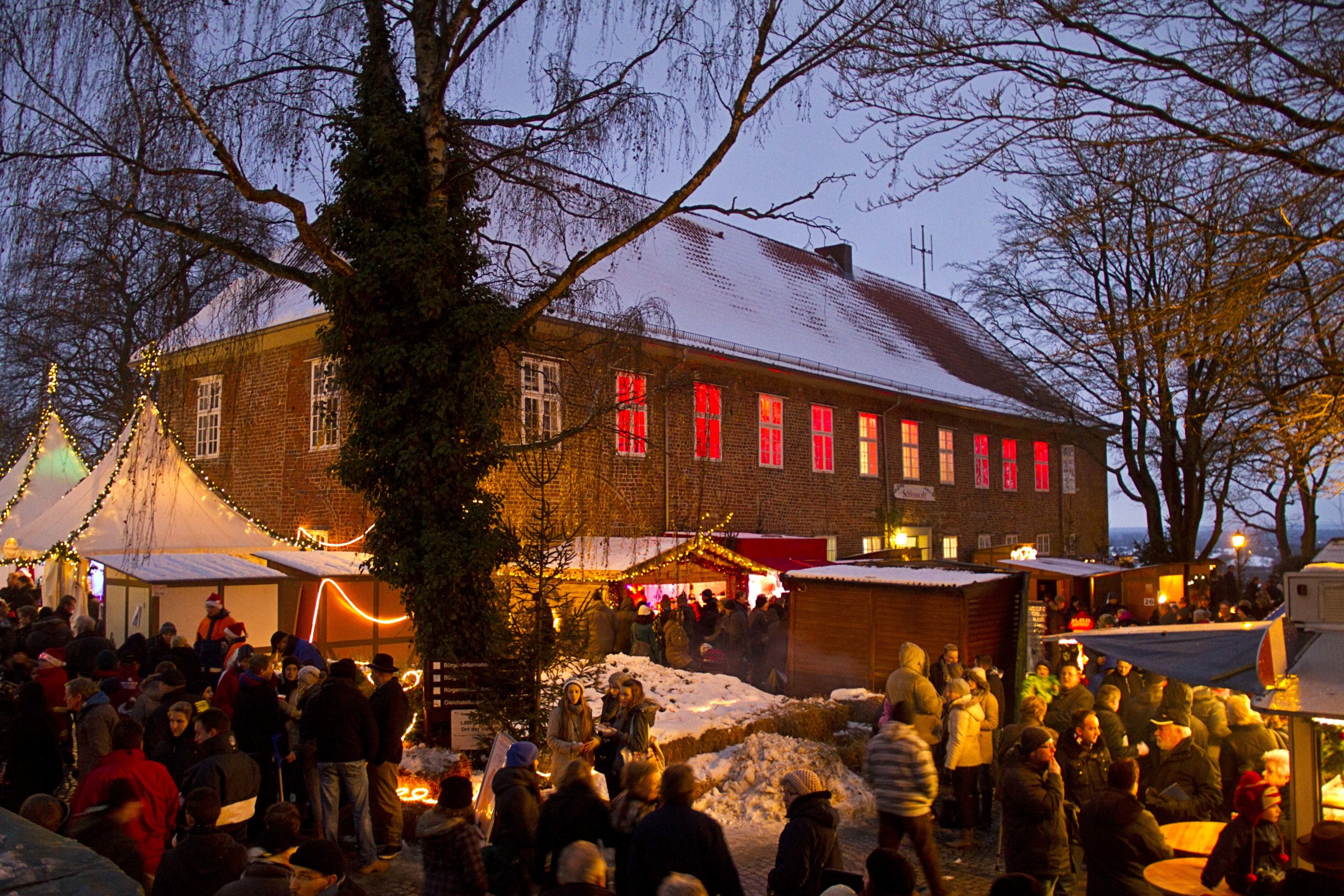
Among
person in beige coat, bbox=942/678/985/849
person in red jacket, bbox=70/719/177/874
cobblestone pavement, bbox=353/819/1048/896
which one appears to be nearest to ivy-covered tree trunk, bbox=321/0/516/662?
cobblestone pavement, bbox=353/819/1048/896

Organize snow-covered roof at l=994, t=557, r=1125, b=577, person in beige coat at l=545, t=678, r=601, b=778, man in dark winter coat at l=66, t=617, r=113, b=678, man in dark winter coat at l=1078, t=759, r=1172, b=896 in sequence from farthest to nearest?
1. snow-covered roof at l=994, t=557, r=1125, b=577
2. man in dark winter coat at l=66, t=617, r=113, b=678
3. person in beige coat at l=545, t=678, r=601, b=778
4. man in dark winter coat at l=1078, t=759, r=1172, b=896

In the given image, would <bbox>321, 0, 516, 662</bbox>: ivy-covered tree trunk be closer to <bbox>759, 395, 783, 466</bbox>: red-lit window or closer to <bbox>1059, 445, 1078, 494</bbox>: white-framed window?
<bbox>759, 395, 783, 466</bbox>: red-lit window

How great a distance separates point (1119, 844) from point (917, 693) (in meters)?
3.96

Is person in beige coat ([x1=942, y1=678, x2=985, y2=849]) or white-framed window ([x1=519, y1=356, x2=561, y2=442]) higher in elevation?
white-framed window ([x1=519, y1=356, x2=561, y2=442])

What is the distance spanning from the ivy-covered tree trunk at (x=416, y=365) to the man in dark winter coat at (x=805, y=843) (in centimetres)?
553

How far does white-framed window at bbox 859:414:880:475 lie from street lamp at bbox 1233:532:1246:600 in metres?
9.87

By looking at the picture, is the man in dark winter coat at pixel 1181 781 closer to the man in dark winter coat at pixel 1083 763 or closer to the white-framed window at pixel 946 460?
the man in dark winter coat at pixel 1083 763

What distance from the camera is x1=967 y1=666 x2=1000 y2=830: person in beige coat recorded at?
31.3 ft

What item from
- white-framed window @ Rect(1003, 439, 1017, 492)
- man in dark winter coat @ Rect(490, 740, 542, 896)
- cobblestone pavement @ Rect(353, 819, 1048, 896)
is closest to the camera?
man in dark winter coat @ Rect(490, 740, 542, 896)

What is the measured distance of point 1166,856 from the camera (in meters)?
5.82

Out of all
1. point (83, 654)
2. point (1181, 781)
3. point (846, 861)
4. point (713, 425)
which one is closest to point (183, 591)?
point (83, 654)

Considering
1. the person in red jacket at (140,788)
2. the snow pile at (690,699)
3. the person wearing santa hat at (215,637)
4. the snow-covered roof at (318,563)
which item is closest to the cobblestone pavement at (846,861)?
the snow pile at (690,699)

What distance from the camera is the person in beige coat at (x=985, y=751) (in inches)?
376

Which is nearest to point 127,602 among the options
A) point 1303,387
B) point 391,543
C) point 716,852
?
point 391,543
